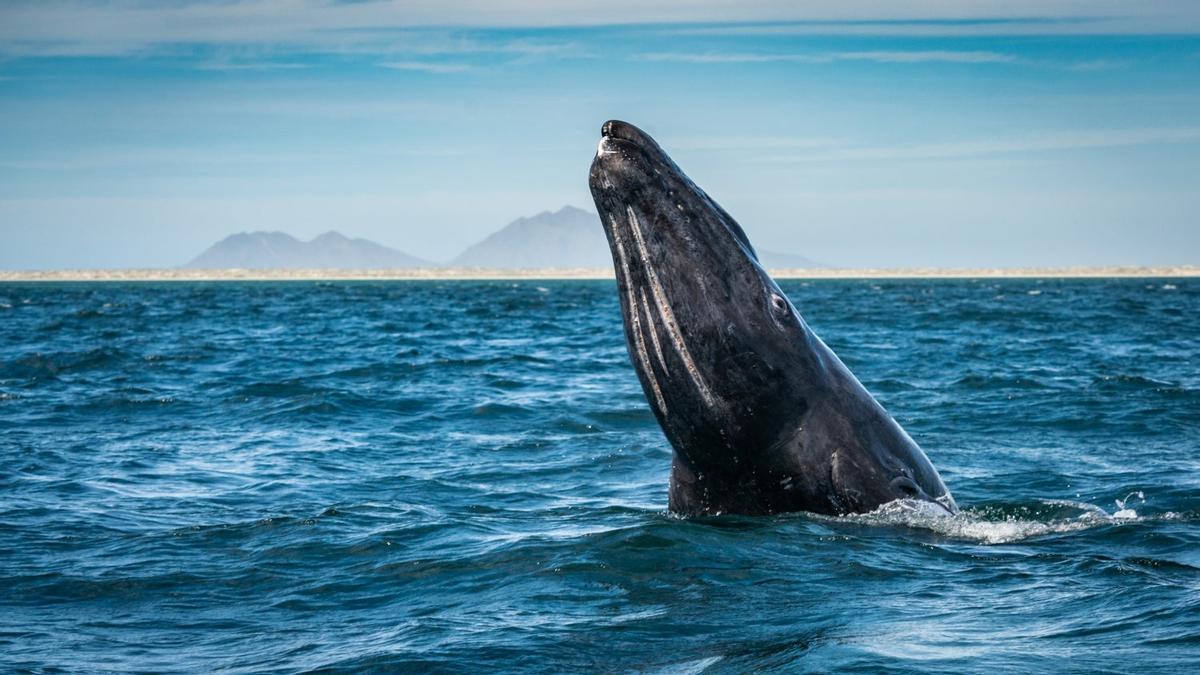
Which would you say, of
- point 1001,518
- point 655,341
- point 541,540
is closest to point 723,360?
point 655,341

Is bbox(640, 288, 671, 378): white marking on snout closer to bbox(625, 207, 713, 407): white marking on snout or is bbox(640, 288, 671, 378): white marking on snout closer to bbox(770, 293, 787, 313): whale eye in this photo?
bbox(625, 207, 713, 407): white marking on snout

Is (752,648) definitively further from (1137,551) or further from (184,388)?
(184,388)

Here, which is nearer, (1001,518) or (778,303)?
(778,303)

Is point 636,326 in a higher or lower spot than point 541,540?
higher

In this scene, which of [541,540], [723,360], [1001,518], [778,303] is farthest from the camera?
[1001,518]

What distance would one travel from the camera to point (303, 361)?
2769cm

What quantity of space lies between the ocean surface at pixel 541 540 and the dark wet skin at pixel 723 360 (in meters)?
0.29

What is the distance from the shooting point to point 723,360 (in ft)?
25.4

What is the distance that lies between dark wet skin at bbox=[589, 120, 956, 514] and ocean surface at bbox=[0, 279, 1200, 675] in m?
0.29

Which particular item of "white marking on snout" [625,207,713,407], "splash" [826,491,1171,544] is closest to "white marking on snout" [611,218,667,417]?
"white marking on snout" [625,207,713,407]

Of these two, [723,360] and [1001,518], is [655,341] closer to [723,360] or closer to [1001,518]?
[723,360]

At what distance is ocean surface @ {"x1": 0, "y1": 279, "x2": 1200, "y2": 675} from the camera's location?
6.16 metres

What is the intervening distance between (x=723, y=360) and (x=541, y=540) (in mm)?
2023

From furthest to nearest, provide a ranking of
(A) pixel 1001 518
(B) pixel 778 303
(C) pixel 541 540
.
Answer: (A) pixel 1001 518
(C) pixel 541 540
(B) pixel 778 303
